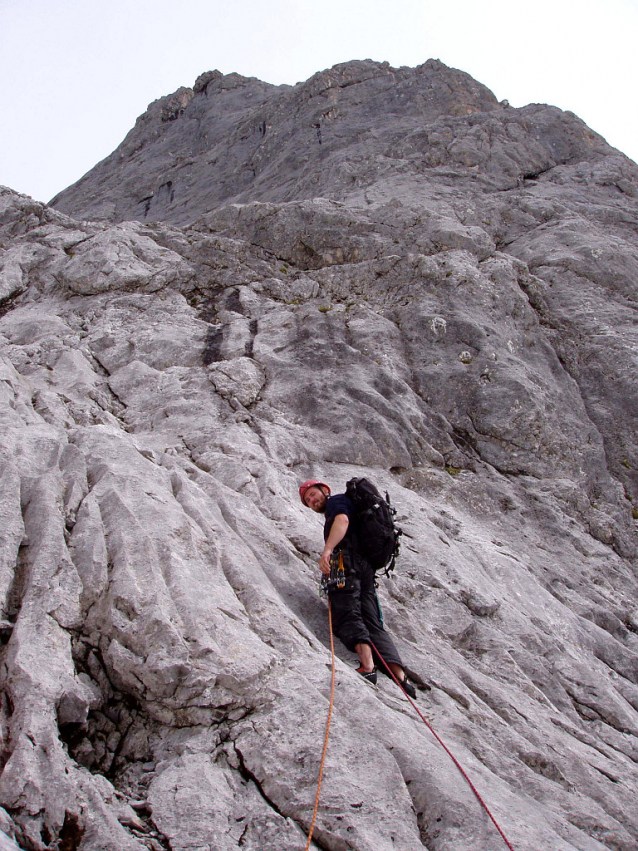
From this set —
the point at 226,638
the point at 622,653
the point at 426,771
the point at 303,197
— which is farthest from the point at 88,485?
the point at 303,197

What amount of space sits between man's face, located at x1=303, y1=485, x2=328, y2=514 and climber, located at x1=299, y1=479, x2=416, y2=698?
0.25 m

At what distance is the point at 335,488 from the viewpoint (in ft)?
41.7

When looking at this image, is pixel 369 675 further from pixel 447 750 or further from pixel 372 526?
pixel 372 526

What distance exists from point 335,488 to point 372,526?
3971mm

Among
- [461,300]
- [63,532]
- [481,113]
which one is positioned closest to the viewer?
[63,532]

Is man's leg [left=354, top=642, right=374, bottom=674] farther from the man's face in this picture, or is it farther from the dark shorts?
the man's face

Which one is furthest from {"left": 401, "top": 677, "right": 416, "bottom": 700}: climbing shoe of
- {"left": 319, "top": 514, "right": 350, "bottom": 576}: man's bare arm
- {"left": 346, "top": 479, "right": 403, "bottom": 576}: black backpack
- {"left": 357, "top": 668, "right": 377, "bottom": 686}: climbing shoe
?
{"left": 319, "top": 514, "right": 350, "bottom": 576}: man's bare arm

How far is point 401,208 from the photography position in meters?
23.3

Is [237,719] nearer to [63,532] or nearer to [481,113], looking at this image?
[63,532]

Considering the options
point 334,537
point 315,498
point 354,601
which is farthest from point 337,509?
point 354,601

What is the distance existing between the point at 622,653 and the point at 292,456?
7347 mm

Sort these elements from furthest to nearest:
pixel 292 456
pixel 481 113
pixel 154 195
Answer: pixel 154 195 → pixel 481 113 → pixel 292 456

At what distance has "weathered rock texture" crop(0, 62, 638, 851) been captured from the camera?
6012 mm

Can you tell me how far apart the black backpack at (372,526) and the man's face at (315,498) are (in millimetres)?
516
